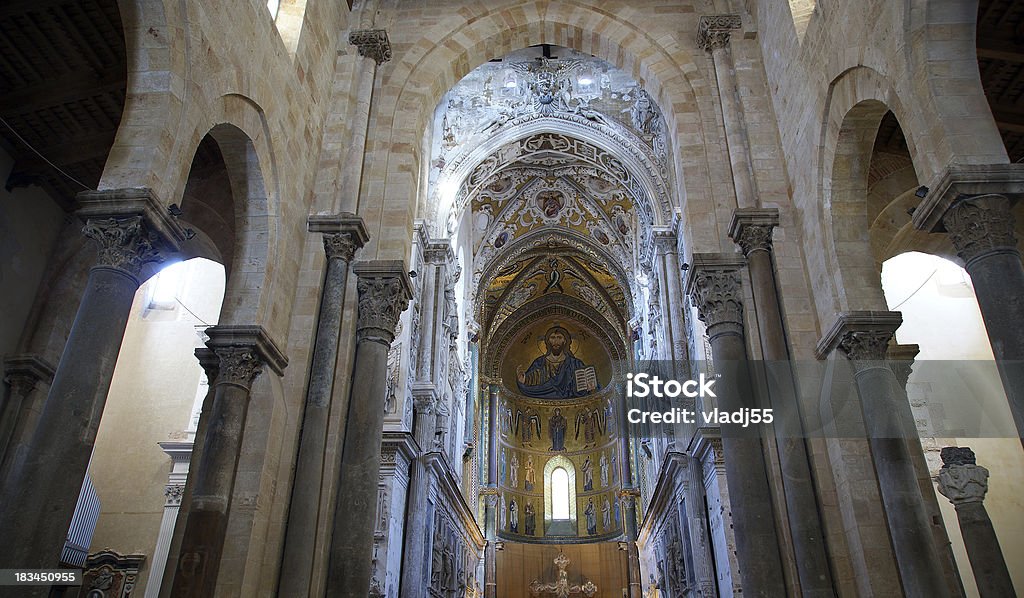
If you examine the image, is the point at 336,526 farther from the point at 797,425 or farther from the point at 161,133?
the point at 797,425

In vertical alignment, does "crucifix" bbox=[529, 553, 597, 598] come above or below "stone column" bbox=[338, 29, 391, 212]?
below

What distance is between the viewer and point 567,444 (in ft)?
100

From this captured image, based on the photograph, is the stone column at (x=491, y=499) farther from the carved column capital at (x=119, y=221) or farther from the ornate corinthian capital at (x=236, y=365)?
the carved column capital at (x=119, y=221)

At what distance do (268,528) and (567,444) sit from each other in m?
23.4

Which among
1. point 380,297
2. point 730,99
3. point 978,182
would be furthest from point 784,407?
point 380,297

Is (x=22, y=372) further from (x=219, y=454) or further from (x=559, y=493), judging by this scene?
(x=559, y=493)

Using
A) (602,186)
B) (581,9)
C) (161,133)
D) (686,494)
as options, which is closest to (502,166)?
(602,186)

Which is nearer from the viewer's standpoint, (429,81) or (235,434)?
(235,434)

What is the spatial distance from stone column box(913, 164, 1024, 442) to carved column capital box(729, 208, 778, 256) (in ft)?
10.6

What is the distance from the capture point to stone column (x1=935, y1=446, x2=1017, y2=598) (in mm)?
6934

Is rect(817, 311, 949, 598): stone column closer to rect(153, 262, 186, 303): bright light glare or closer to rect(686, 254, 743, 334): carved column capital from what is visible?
rect(686, 254, 743, 334): carved column capital

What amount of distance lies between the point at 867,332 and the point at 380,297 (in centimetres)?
559

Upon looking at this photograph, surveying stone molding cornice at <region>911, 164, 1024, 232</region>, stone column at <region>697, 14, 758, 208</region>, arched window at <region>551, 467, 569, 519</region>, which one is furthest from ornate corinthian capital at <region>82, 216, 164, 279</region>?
arched window at <region>551, 467, 569, 519</region>

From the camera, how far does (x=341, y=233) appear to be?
952 centimetres
